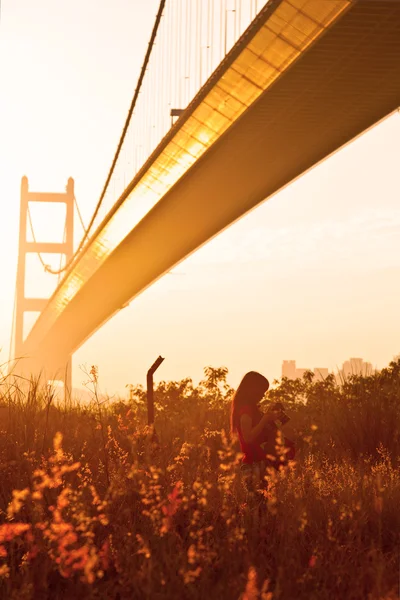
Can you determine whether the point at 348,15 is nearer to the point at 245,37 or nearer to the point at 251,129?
the point at 245,37

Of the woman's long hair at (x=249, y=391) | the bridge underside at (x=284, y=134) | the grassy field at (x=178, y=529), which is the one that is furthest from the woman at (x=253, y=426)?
the bridge underside at (x=284, y=134)

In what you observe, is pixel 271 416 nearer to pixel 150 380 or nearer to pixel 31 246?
pixel 150 380

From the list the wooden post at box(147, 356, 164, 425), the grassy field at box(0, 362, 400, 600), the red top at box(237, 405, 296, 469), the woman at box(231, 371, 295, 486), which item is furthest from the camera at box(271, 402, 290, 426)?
the wooden post at box(147, 356, 164, 425)

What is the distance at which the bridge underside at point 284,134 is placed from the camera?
43.7ft

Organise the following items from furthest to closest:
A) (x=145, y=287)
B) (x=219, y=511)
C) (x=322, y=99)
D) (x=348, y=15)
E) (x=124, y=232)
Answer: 1. (x=145, y=287)
2. (x=124, y=232)
3. (x=322, y=99)
4. (x=348, y=15)
5. (x=219, y=511)

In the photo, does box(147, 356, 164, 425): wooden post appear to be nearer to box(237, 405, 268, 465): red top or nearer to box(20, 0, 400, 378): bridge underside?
box(237, 405, 268, 465): red top

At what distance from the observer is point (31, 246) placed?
50406 mm

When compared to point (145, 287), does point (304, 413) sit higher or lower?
lower

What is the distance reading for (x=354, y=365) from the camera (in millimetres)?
10750

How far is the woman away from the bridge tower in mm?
39833

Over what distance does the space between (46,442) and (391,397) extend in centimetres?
477

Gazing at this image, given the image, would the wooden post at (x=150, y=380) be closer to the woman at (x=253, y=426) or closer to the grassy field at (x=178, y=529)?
the grassy field at (x=178, y=529)

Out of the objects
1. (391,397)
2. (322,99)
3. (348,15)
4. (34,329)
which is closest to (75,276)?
(34,329)

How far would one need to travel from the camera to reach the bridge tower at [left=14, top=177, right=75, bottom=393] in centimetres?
4759
